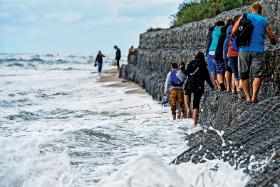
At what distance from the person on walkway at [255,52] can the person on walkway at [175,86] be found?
4.92m

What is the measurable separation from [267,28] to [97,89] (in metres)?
17.7

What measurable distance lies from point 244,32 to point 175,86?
18.2 ft

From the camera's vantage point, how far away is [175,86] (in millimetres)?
13703

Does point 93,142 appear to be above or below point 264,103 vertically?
below

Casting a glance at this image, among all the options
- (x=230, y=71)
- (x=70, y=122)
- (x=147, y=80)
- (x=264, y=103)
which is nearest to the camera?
(x=264, y=103)

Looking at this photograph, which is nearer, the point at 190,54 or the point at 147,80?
the point at 190,54

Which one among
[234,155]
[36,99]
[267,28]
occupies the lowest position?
[36,99]

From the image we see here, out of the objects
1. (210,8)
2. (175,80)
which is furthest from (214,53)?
(210,8)

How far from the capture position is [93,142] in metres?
10.8

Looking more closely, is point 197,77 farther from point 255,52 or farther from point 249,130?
point 249,130

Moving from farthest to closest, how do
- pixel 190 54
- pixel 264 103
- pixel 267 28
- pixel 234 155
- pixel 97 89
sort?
pixel 97 89
pixel 190 54
pixel 267 28
pixel 264 103
pixel 234 155

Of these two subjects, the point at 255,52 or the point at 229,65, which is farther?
the point at 229,65

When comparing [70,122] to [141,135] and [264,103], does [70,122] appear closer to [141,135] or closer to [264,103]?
[141,135]

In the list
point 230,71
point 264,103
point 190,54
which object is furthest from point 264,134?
point 190,54
